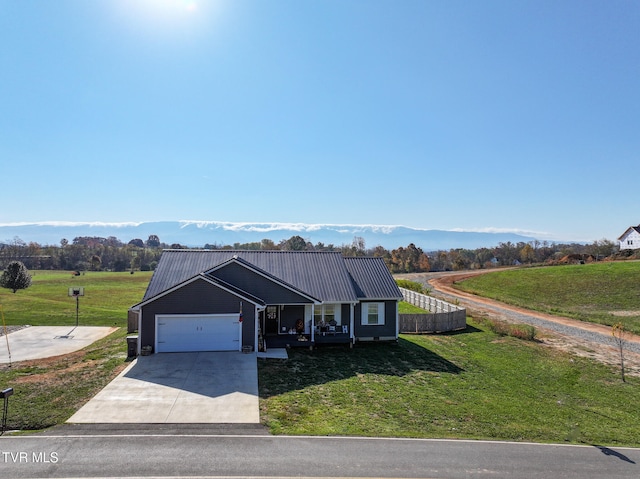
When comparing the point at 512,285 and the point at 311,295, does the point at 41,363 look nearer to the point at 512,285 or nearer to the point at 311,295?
the point at 311,295

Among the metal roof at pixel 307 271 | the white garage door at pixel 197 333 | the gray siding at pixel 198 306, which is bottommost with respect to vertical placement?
the white garage door at pixel 197 333

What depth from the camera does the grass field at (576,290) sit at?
4131 centimetres

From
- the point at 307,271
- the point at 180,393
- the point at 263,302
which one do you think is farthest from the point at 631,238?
the point at 180,393

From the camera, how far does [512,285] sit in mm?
58562

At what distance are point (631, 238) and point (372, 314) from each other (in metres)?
83.4

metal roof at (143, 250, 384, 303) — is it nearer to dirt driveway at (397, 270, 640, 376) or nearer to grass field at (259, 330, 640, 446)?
grass field at (259, 330, 640, 446)

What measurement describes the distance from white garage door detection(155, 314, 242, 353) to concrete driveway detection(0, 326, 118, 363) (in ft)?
23.3

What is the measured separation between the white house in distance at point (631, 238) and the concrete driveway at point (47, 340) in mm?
94440

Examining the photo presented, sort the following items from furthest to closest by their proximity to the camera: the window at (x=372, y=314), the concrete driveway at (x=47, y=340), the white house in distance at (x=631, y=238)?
the white house in distance at (x=631, y=238), the window at (x=372, y=314), the concrete driveway at (x=47, y=340)

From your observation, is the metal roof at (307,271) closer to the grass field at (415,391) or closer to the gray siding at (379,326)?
the gray siding at (379,326)

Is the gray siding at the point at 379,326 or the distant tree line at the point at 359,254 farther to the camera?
the distant tree line at the point at 359,254

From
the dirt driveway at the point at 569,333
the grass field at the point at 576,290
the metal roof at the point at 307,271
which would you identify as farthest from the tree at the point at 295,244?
the metal roof at the point at 307,271

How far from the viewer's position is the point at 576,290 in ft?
166

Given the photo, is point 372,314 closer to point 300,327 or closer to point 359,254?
point 300,327
